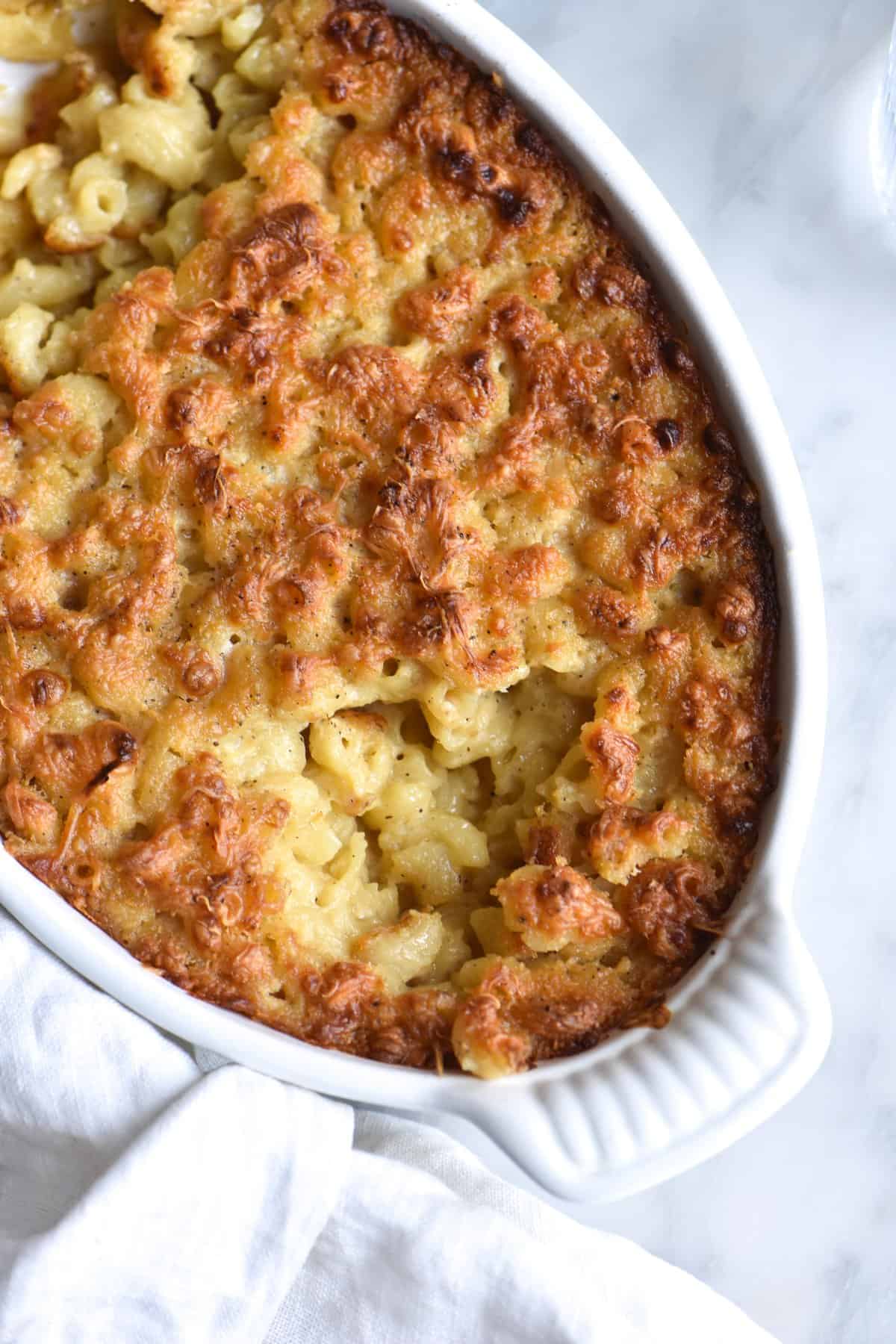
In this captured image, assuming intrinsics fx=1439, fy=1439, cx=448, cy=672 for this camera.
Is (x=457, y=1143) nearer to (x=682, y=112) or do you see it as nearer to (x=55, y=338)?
(x=55, y=338)

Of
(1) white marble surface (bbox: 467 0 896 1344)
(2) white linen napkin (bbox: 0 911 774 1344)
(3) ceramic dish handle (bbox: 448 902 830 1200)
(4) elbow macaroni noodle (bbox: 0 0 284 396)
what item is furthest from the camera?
(1) white marble surface (bbox: 467 0 896 1344)

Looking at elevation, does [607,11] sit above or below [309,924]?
above

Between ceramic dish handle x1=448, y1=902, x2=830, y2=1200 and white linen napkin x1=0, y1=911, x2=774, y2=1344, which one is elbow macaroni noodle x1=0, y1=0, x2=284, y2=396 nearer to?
white linen napkin x1=0, y1=911, x2=774, y2=1344

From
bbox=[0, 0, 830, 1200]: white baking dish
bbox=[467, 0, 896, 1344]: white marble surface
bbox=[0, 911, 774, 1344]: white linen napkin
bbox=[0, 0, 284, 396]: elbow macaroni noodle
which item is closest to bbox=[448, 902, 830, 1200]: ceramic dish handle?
bbox=[0, 0, 830, 1200]: white baking dish

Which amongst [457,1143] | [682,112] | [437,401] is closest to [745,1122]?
[457,1143]

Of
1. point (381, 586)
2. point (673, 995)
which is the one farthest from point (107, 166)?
point (673, 995)

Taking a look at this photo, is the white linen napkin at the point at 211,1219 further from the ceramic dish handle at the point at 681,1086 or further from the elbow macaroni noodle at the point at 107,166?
the elbow macaroni noodle at the point at 107,166

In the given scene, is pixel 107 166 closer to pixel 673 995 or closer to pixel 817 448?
pixel 817 448
